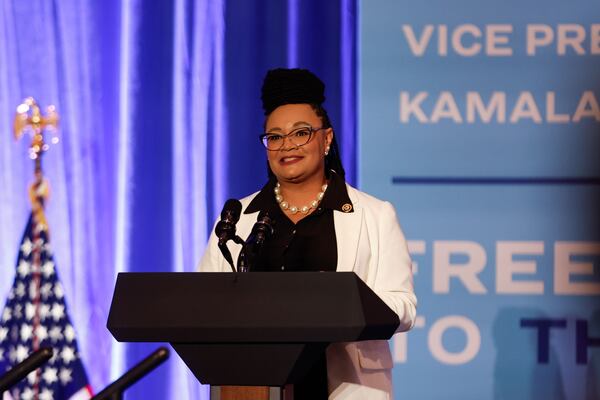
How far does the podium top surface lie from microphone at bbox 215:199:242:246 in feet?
0.43

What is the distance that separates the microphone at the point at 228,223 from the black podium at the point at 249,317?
0.43ft

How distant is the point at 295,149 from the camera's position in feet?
10.1

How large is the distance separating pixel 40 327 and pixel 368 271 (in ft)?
7.60

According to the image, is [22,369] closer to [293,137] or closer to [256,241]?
[256,241]

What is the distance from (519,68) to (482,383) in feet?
4.65

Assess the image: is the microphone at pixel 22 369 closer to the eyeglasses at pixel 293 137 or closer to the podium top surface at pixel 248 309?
the podium top surface at pixel 248 309

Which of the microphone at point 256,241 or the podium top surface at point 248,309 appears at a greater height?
the microphone at point 256,241

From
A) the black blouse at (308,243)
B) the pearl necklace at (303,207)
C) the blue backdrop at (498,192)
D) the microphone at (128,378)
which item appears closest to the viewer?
the microphone at (128,378)

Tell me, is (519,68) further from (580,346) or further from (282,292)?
(282,292)

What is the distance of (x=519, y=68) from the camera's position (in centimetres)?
466

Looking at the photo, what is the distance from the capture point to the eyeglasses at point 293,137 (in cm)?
310

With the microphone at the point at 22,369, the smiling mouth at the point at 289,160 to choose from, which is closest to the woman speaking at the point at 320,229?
the smiling mouth at the point at 289,160

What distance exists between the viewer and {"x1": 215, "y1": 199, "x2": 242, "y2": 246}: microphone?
96.6 inches

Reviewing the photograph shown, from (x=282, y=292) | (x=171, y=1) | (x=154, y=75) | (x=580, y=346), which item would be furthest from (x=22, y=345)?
(x=282, y=292)
